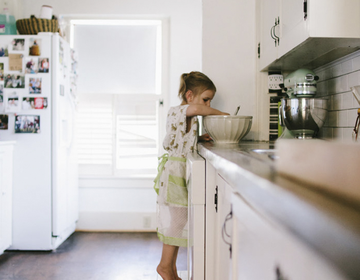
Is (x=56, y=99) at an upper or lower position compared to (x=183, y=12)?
lower

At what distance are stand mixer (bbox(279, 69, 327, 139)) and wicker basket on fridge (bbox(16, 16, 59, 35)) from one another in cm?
213

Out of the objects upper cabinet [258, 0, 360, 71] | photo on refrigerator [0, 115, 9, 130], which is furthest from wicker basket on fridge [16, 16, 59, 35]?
upper cabinet [258, 0, 360, 71]

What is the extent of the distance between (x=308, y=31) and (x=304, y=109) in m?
0.39

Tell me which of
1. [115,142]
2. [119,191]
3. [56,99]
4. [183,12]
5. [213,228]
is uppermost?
[183,12]

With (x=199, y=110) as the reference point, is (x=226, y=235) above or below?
below

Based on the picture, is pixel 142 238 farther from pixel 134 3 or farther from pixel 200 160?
pixel 134 3

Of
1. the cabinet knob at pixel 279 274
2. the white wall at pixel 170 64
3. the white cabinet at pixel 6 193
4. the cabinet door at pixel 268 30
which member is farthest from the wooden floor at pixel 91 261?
the cabinet knob at pixel 279 274

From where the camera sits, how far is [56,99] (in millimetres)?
2627

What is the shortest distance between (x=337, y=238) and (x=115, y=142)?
315 centimetres

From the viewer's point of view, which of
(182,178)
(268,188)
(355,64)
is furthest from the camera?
(182,178)

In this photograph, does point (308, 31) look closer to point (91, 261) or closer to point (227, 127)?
point (227, 127)

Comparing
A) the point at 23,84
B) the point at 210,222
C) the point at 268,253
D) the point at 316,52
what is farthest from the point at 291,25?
the point at 23,84

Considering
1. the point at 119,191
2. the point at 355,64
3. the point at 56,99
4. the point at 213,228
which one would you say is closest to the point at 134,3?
the point at 56,99

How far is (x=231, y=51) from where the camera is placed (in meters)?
2.07
